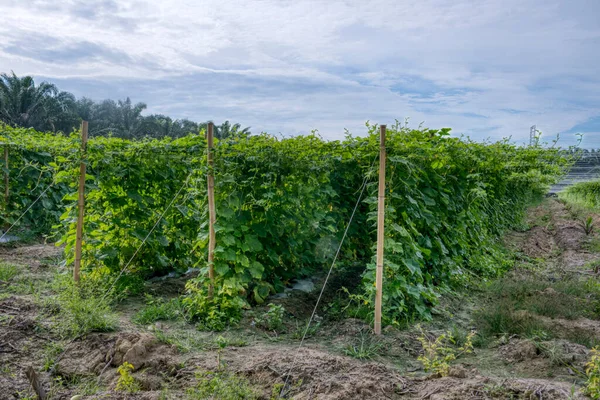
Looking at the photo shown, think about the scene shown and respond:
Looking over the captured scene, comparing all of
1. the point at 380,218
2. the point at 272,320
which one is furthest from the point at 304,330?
the point at 380,218

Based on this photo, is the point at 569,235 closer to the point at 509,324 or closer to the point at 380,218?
the point at 509,324

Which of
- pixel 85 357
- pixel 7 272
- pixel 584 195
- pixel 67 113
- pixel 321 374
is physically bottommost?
pixel 85 357

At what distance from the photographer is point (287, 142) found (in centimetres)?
555

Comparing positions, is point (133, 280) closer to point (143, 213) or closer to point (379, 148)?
point (143, 213)

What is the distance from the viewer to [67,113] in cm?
3584

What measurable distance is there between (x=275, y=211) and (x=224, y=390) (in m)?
2.59

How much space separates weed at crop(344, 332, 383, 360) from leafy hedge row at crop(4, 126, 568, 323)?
50 centimetres

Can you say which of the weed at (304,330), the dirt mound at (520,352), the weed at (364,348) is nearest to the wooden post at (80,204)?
the weed at (304,330)

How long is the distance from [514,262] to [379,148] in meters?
5.33

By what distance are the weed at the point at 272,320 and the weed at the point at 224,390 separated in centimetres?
151

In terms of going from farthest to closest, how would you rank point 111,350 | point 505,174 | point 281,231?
point 505,174 → point 281,231 → point 111,350

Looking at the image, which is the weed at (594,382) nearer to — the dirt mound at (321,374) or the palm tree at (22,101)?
the dirt mound at (321,374)

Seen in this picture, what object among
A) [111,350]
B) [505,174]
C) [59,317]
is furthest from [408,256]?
[505,174]

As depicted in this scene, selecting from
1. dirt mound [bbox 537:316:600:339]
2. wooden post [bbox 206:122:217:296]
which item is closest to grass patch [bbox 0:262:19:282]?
wooden post [bbox 206:122:217:296]
